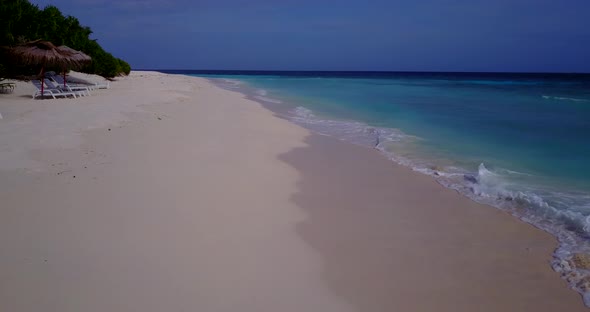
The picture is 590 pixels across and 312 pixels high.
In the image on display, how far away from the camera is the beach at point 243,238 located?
128 inches

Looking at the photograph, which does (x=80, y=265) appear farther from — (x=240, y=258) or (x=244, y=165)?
(x=244, y=165)

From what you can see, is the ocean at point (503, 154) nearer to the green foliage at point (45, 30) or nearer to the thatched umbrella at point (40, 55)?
the thatched umbrella at point (40, 55)

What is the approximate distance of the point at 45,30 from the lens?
18.9 metres

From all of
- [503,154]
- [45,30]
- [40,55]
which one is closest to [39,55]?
[40,55]

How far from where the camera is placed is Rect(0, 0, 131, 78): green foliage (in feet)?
54.0

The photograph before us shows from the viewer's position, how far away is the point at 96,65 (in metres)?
22.9


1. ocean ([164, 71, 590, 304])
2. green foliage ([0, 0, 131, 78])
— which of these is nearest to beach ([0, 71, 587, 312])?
ocean ([164, 71, 590, 304])

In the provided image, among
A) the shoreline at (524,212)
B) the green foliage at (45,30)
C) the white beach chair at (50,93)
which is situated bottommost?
the shoreline at (524,212)

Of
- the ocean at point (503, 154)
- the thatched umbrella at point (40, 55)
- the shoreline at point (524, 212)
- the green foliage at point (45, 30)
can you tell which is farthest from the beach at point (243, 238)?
the green foliage at point (45, 30)

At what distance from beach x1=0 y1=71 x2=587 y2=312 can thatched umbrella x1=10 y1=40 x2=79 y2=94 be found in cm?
836

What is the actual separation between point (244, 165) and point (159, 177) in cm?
157

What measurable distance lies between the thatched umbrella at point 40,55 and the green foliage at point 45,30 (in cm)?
144

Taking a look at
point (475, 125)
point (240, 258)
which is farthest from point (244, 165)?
point (475, 125)

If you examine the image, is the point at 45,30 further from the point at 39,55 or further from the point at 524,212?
the point at 524,212
